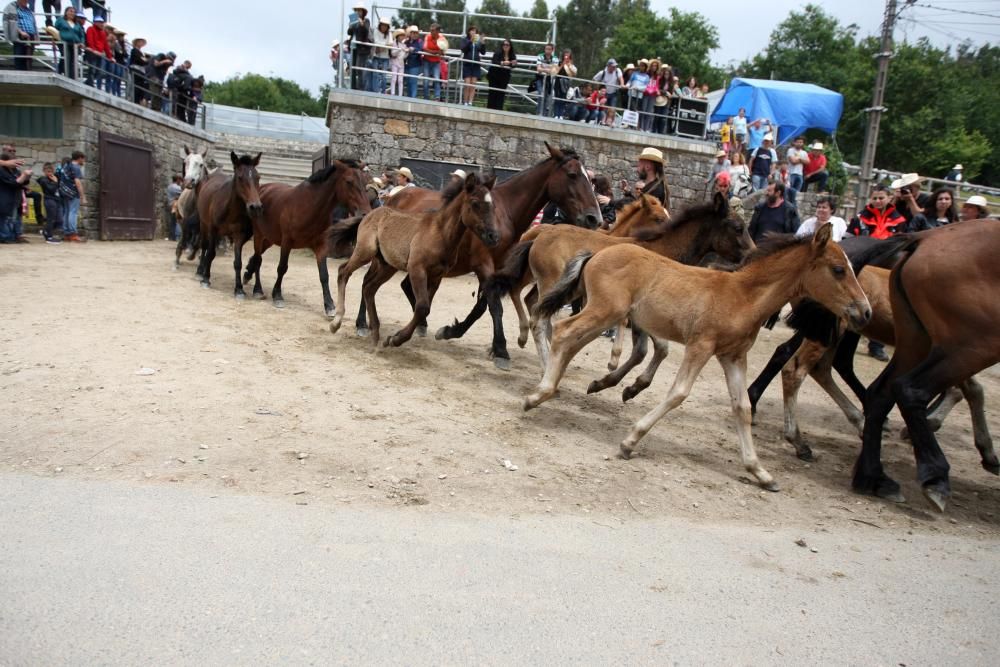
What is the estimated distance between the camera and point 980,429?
219 inches

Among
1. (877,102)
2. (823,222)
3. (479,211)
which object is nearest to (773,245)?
(479,211)

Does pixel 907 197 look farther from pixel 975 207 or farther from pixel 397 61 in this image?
pixel 397 61

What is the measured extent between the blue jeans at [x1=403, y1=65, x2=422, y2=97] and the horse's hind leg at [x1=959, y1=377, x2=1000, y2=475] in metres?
14.2

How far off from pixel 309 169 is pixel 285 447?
2716 cm

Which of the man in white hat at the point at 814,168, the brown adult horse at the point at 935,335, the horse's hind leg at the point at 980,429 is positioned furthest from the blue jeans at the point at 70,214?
the man in white hat at the point at 814,168

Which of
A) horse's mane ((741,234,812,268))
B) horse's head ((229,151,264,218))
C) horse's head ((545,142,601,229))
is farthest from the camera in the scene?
horse's head ((229,151,264,218))

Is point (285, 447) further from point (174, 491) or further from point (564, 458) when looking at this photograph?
point (564, 458)

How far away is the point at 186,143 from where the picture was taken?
906 inches

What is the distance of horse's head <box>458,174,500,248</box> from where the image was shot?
6.70 m

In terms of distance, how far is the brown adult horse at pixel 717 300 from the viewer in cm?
467

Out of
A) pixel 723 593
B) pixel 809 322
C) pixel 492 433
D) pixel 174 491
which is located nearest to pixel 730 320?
pixel 809 322

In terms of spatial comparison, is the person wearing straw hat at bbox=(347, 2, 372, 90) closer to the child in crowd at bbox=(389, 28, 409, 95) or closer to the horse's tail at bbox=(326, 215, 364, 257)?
the child in crowd at bbox=(389, 28, 409, 95)

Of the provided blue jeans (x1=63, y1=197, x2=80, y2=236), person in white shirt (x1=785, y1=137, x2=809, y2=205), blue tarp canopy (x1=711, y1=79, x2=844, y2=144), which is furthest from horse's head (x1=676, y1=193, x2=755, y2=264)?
blue tarp canopy (x1=711, y1=79, x2=844, y2=144)

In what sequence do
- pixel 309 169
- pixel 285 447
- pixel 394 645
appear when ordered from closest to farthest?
pixel 394 645 < pixel 285 447 < pixel 309 169
